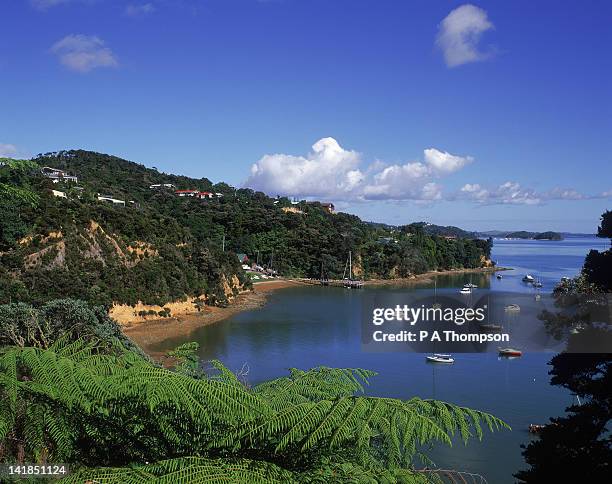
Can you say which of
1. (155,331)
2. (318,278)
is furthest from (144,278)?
(318,278)

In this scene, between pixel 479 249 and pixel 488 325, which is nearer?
pixel 488 325

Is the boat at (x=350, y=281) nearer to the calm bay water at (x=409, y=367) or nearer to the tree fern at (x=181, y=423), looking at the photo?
the calm bay water at (x=409, y=367)

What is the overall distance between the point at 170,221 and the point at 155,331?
10530 mm

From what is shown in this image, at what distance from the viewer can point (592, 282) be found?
28.4 feet

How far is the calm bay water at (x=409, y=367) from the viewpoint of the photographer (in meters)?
11.7

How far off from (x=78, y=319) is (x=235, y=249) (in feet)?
119

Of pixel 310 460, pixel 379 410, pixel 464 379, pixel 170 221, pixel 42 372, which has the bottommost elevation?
pixel 464 379

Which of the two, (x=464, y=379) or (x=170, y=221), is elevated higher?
(x=170, y=221)

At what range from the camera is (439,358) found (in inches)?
757

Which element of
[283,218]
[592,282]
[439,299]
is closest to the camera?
[592,282]

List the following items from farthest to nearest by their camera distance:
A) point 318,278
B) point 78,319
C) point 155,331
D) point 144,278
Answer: point 318,278
point 144,278
point 155,331
point 78,319

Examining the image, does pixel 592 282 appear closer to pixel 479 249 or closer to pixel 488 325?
pixel 488 325

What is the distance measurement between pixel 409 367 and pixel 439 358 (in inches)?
49.9

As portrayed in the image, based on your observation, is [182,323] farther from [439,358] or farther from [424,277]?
[424,277]
